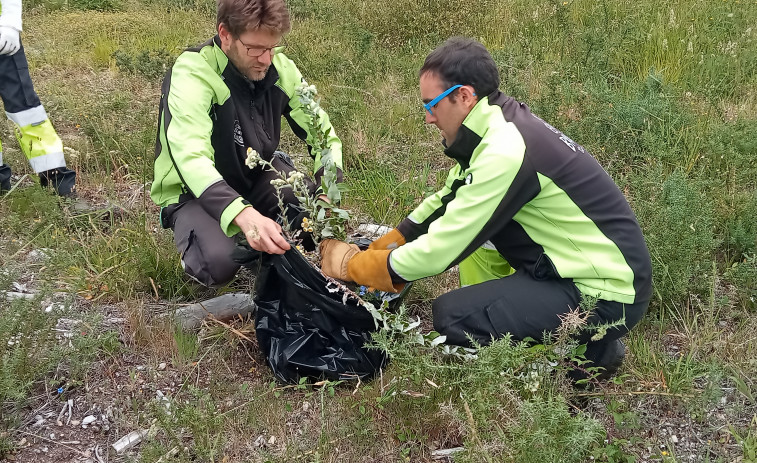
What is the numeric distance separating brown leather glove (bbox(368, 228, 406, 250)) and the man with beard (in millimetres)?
420

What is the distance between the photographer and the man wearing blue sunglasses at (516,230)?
2205mm

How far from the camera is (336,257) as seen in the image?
2510 mm

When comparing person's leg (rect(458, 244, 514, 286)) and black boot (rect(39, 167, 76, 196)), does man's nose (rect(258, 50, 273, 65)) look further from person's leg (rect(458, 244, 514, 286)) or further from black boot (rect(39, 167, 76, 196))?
black boot (rect(39, 167, 76, 196))

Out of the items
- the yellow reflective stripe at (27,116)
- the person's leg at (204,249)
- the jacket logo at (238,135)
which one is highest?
the jacket logo at (238,135)

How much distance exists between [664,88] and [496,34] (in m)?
1.95

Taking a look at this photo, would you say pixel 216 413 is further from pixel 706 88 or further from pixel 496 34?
pixel 496 34

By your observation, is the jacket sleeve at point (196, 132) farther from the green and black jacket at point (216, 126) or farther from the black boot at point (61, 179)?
the black boot at point (61, 179)

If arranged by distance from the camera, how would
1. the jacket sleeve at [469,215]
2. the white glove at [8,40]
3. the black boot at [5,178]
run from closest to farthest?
the jacket sleeve at [469,215] → the white glove at [8,40] → the black boot at [5,178]

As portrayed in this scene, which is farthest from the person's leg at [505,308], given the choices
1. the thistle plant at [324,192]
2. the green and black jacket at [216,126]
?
the green and black jacket at [216,126]

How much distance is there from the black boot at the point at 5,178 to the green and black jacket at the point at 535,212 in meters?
2.94

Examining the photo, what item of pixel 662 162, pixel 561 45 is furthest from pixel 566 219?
pixel 561 45

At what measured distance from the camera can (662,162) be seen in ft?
12.6

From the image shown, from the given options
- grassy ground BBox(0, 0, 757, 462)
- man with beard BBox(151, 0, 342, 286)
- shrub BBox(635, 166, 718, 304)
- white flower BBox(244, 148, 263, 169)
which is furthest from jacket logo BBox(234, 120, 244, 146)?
shrub BBox(635, 166, 718, 304)

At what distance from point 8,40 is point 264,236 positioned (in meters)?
2.54
